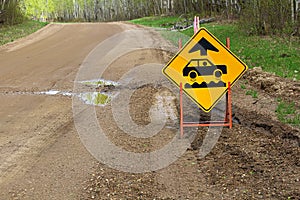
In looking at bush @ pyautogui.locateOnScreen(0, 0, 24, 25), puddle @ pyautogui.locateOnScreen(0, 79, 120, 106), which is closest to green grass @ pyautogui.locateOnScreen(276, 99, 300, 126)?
puddle @ pyautogui.locateOnScreen(0, 79, 120, 106)

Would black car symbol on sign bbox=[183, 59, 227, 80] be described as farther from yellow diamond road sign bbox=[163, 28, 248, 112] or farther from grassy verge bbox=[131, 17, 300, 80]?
grassy verge bbox=[131, 17, 300, 80]

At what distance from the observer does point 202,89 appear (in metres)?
6.16

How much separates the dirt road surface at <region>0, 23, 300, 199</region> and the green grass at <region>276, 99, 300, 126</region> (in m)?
0.13

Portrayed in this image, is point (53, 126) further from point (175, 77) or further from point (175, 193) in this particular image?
point (175, 193)

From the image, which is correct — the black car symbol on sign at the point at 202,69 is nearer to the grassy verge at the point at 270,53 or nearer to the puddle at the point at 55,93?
the grassy verge at the point at 270,53

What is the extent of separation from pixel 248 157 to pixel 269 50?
879 cm

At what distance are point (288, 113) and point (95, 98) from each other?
4065 mm

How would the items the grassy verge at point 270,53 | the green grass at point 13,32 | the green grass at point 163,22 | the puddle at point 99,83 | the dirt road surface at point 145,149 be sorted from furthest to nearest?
the green grass at point 163,22 → the green grass at point 13,32 → the grassy verge at point 270,53 → the puddle at point 99,83 → the dirt road surface at point 145,149

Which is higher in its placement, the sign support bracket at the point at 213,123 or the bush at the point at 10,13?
the bush at the point at 10,13

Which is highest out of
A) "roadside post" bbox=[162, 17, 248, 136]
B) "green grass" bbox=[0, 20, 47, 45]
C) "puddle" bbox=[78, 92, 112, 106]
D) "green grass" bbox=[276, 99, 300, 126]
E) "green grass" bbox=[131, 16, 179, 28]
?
"roadside post" bbox=[162, 17, 248, 136]

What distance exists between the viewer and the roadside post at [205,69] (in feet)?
19.9

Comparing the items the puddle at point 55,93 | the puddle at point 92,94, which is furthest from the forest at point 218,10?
the puddle at point 55,93

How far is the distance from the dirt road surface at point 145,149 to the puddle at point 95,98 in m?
0.24

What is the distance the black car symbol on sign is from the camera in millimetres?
6105
